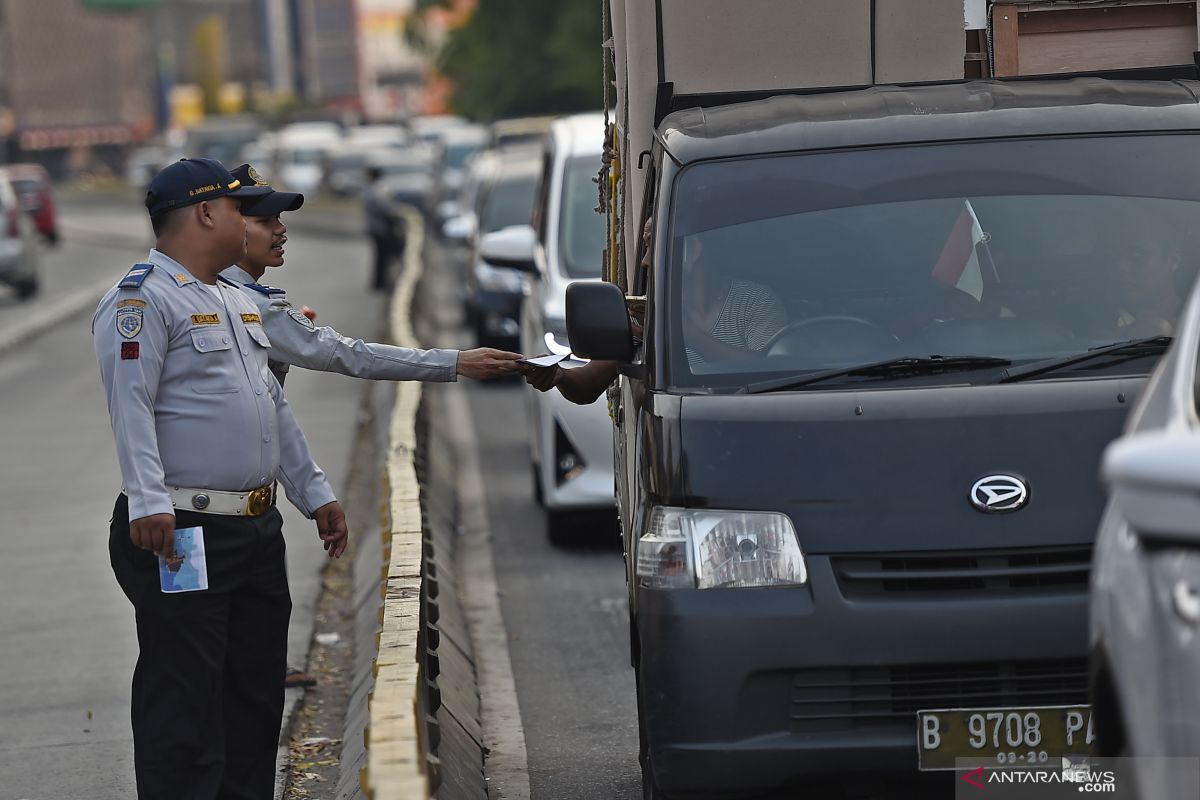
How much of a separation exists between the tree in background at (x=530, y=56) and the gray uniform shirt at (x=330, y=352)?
122 ft

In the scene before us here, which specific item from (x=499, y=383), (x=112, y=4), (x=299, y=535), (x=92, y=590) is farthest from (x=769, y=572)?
(x=112, y=4)

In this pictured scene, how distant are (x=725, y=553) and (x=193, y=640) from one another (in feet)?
4.71

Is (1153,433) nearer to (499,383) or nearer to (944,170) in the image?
(944,170)

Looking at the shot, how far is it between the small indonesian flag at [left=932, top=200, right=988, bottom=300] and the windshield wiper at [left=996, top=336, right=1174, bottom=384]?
0.36 metres

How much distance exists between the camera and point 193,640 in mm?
5348

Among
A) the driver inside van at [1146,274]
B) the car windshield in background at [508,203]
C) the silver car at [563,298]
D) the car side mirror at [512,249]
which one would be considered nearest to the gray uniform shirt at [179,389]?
the driver inside van at [1146,274]

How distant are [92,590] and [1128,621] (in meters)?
7.41

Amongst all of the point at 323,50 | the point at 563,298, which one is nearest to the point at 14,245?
the point at 563,298

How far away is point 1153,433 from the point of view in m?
3.77

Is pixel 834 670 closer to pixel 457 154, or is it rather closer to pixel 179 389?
pixel 179 389

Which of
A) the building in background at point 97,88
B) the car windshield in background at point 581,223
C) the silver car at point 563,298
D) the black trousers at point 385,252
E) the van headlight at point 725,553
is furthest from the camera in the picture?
the building in background at point 97,88

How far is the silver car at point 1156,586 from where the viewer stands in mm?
3447

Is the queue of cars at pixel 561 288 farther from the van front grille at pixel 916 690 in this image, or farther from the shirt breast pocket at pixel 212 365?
the van front grille at pixel 916 690

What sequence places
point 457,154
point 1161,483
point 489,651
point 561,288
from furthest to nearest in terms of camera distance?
point 457,154 < point 561,288 < point 489,651 < point 1161,483
